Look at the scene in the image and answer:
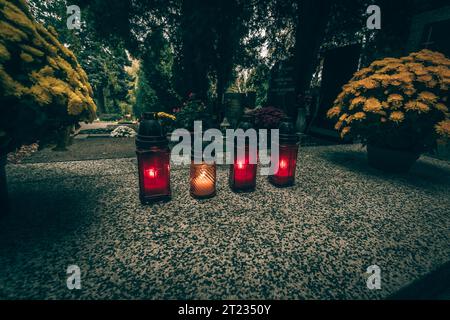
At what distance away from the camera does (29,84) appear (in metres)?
1.53

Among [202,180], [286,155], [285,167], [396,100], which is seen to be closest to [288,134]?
[286,155]

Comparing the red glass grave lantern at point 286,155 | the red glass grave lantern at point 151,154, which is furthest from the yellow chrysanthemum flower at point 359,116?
the red glass grave lantern at point 151,154

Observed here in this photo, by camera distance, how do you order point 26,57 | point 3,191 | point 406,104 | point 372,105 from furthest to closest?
point 372,105 → point 406,104 → point 3,191 → point 26,57

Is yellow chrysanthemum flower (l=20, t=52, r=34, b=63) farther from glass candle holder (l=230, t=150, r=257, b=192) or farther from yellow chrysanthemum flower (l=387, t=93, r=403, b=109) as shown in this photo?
yellow chrysanthemum flower (l=387, t=93, r=403, b=109)

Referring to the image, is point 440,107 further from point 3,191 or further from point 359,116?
point 3,191

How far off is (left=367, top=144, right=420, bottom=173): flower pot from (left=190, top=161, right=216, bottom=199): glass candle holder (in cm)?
285

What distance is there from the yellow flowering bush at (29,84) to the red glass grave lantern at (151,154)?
0.52 metres

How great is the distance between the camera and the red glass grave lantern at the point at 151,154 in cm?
189

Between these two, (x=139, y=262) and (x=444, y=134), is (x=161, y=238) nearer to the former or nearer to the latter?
(x=139, y=262)

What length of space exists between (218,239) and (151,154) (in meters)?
0.94

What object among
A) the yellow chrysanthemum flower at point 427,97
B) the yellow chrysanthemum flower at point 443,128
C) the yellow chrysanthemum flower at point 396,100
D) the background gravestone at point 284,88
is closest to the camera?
the yellow chrysanthemum flower at point 443,128

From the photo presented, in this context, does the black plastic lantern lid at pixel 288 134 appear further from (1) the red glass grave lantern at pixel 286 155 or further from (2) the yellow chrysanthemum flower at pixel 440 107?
(2) the yellow chrysanthemum flower at pixel 440 107

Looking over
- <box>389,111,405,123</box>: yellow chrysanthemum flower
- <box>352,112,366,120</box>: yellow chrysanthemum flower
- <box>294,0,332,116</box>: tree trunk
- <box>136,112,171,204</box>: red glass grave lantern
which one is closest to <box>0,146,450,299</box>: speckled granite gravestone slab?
<box>136,112,171,204</box>: red glass grave lantern

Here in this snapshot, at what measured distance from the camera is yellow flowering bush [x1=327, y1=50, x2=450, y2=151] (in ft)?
9.42
